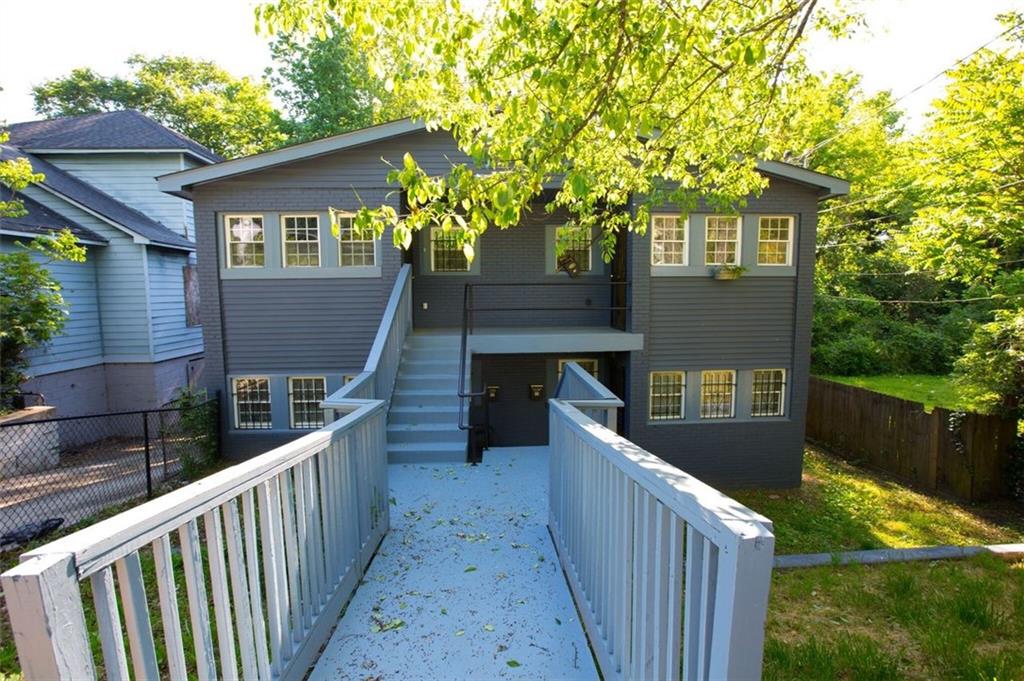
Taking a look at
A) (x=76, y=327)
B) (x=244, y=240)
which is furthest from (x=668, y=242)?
(x=76, y=327)

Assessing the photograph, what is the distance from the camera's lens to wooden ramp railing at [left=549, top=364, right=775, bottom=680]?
4.45ft

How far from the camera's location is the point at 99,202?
1347 cm

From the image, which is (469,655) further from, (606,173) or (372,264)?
(372,264)

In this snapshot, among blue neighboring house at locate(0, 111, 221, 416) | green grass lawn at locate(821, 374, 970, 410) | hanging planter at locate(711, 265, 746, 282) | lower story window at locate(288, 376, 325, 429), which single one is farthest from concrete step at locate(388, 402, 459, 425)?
green grass lawn at locate(821, 374, 970, 410)

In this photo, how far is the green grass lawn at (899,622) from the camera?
3.18 metres

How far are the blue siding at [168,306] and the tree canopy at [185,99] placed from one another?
11.8m

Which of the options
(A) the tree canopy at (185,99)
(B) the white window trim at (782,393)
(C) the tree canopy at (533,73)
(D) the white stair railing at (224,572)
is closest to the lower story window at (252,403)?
(D) the white stair railing at (224,572)

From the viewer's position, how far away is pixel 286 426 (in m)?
9.51

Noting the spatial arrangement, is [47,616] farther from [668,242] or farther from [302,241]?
[668,242]

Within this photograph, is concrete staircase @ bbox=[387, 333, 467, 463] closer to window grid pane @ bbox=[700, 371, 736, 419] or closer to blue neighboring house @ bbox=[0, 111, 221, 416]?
window grid pane @ bbox=[700, 371, 736, 419]

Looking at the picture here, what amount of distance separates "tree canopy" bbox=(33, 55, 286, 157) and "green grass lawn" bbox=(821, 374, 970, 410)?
25.6 meters

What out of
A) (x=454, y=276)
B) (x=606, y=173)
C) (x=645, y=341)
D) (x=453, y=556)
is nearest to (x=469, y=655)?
(x=453, y=556)

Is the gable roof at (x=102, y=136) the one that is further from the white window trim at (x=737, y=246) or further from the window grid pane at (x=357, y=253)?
the white window trim at (x=737, y=246)

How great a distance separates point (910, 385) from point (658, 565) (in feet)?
64.2
